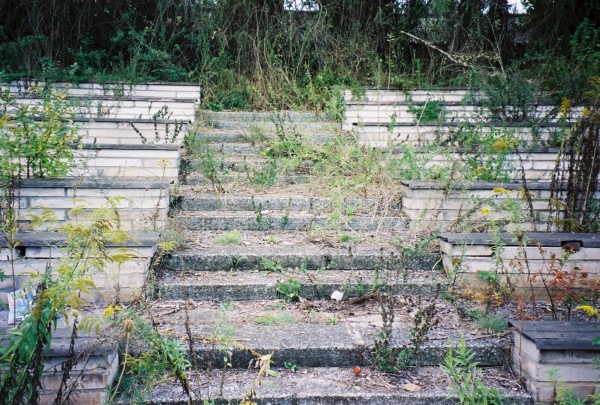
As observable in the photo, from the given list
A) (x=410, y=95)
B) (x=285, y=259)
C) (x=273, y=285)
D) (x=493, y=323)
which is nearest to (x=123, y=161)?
(x=285, y=259)

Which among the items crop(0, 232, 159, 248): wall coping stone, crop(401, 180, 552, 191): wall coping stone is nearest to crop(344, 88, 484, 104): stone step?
crop(401, 180, 552, 191): wall coping stone

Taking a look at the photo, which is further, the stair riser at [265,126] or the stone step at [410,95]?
the stone step at [410,95]

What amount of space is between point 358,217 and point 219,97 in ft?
12.3

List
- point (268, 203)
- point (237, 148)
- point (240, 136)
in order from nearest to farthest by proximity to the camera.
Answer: point (268, 203), point (237, 148), point (240, 136)

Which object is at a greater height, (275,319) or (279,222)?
(279,222)

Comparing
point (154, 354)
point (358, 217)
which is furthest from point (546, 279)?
point (154, 354)

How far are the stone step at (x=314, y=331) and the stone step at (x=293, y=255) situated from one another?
0.34 m

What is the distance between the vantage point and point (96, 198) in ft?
12.3

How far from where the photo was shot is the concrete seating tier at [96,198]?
364 centimetres

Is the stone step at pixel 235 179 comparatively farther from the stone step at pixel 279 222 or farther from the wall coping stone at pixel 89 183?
the wall coping stone at pixel 89 183

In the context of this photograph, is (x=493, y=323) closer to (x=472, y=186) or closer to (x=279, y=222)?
(x=472, y=186)

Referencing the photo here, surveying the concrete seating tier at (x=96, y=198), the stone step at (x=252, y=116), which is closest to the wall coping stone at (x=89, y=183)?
the concrete seating tier at (x=96, y=198)

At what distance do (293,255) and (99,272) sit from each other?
1.28 m

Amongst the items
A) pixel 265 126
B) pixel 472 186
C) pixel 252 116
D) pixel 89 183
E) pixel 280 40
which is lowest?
pixel 89 183
